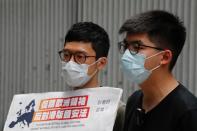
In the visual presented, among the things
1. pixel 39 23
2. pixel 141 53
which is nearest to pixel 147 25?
pixel 141 53

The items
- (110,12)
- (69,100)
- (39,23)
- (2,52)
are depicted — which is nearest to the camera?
(69,100)

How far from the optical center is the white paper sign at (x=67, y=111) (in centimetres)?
191

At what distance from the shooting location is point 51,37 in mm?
4402

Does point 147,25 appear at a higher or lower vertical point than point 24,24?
higher

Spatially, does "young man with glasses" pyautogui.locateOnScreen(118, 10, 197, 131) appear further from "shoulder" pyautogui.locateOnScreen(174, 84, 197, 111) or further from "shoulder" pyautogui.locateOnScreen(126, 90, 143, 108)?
"shoulder" pyautogui.locateOnScreen(126, 90, 143, 108)

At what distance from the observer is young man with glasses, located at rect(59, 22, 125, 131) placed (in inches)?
84.2

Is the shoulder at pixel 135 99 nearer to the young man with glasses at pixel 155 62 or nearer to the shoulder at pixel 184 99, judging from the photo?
the young man with glasses at pixel 155 62

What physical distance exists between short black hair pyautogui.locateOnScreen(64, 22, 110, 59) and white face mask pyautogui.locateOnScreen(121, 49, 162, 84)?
12.8 inches

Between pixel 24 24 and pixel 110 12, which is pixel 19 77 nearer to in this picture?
pixel 24 24

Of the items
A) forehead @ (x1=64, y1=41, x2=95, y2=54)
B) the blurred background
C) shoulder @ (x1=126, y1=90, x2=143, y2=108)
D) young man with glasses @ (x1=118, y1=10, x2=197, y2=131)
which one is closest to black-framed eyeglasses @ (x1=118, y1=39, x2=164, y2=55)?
young man with glasses @ (x1=118, y1=10, x2=197, y2=131)

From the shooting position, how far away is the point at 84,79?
2.15 m

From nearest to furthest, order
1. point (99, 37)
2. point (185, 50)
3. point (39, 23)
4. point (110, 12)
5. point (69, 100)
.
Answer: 1. point (69, 100)
2. point (99, 37)
3. point (185, 50)
4. point (110, 12)
5. point (39, 23)

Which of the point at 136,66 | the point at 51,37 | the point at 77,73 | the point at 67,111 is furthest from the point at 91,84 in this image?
the point at 51,37

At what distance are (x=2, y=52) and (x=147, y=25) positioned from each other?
10.8ft
